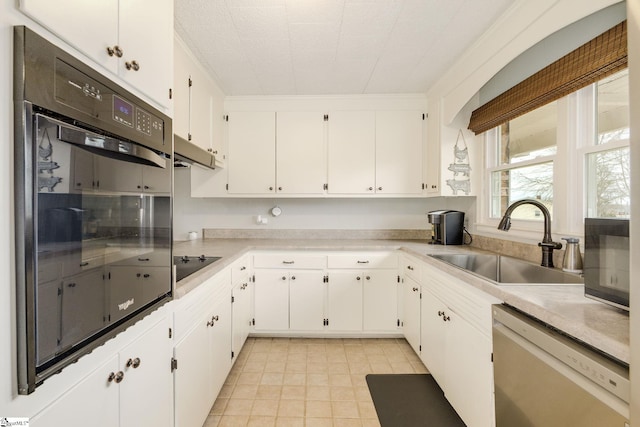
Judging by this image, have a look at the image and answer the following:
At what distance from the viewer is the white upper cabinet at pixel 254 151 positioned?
9.55ft

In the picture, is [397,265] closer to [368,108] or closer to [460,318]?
[460,318]

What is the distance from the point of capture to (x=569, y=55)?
148 cm

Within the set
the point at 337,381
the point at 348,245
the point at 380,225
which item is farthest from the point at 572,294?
the point at 380,225

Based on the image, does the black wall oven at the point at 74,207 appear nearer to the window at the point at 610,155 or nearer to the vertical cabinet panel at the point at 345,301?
the vertical cabinet panel at the point at 345,301

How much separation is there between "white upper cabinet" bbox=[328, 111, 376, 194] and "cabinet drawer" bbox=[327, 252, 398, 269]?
65 cm

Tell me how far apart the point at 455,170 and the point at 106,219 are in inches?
102

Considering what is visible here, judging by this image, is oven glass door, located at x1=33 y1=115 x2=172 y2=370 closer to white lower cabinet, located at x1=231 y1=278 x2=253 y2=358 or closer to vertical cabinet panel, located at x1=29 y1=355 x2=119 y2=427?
vertical cabinet panel, located at x1=29 y1=355 x2=119 y2=427

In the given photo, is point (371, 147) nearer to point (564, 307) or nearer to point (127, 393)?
point (564, 307)

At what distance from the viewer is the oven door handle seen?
64 centimetres

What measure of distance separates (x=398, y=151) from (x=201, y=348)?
7.72ft

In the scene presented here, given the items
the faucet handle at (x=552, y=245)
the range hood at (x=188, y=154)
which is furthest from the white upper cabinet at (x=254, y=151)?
the faucet handle at (x=552, y=245)

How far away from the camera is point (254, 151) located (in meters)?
2.92

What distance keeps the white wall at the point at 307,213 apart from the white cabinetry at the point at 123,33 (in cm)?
212

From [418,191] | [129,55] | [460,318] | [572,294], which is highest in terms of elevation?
[129,55]
